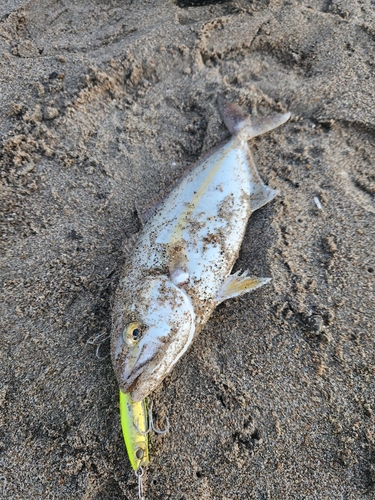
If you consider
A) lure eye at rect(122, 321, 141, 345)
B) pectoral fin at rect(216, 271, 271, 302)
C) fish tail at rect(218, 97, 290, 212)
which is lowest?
pectoral fin at rect(216, 271, 271, 302)

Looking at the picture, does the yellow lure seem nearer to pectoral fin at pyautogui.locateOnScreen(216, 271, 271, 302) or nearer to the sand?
the sand

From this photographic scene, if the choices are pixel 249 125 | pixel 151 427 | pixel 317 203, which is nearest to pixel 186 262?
pixel 151 427

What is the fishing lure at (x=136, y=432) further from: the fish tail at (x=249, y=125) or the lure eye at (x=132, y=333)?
the fish tail at (x=249, y=125)

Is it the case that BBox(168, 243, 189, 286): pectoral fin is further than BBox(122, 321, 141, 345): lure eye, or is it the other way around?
BBox(168, 243, 189, 286): pectoral fin

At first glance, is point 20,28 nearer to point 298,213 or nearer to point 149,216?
point 149,216

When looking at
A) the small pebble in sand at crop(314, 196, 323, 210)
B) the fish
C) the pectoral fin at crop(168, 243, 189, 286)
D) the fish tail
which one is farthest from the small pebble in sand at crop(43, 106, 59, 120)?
the small pebble in sand at crop(314, 196, 323, 210)

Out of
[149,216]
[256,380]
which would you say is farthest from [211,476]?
[149,216]

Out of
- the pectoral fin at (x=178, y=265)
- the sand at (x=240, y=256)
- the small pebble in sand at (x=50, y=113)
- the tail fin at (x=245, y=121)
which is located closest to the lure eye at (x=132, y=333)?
the sand at (x=240, y=256)

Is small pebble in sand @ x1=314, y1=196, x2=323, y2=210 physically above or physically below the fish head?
above
